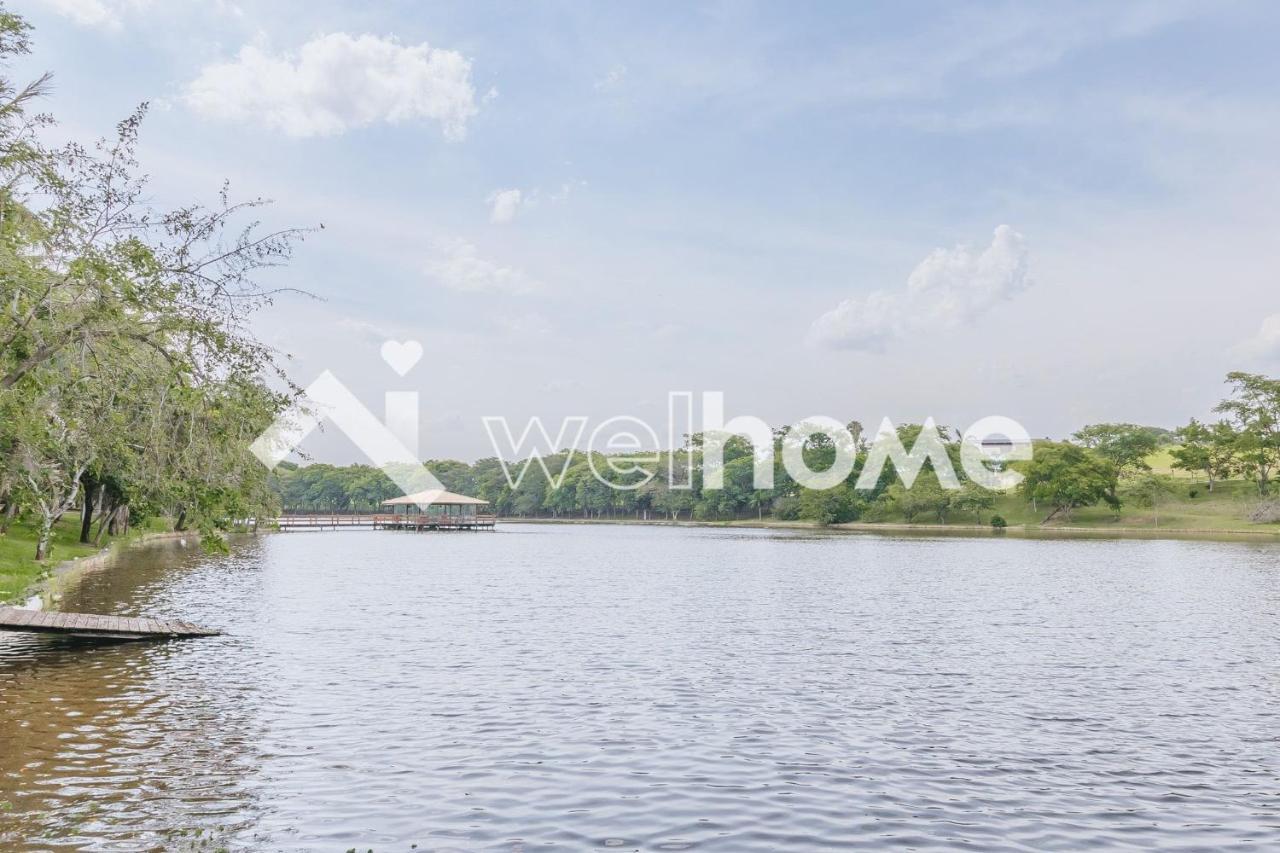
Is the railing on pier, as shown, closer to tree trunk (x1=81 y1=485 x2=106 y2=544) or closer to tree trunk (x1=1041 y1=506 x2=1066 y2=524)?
tree trunk (x1=81 y1=485 x2=106 y2=544)

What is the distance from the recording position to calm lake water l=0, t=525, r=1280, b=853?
9.20 meters

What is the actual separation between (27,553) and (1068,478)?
91.0 meters

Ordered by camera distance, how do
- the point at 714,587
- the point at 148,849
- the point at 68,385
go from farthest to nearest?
1. the point at 714,587
2. the point at 68,385
3. the point at 148,849

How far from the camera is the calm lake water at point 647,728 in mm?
9195

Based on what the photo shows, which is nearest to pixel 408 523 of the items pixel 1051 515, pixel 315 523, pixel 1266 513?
pixel 315 523

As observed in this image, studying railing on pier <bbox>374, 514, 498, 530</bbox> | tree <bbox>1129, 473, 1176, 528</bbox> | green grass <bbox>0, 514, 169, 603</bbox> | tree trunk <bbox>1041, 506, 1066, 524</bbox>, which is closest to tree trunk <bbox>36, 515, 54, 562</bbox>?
green grass <bbox>0, 514, 169, 603</bbox>

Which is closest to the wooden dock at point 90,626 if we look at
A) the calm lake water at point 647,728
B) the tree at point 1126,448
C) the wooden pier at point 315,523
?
the calm lake water at point 647,728

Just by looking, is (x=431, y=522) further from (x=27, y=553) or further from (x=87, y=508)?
(x=27, y=553)

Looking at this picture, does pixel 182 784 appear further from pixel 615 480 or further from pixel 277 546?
pixel 615 480

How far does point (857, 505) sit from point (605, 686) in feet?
335

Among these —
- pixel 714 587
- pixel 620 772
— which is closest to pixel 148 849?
A: pixel 620 772

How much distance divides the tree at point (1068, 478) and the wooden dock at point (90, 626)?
9323 cm

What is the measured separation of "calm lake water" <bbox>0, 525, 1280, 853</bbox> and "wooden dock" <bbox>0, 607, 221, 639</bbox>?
1.58ft

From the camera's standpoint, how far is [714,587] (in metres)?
35.7
